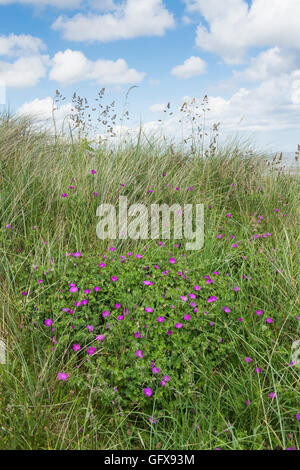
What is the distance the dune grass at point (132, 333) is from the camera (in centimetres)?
189

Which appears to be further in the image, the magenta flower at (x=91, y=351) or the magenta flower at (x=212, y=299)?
the magenta flower at (x=212, y=299)

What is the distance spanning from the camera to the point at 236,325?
95.5 inches

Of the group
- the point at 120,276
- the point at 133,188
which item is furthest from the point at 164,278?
the point at 133,188

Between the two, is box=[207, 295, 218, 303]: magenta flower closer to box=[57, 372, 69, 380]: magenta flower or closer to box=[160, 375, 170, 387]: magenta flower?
box=[160, 375, 170, 387]: magenta flower

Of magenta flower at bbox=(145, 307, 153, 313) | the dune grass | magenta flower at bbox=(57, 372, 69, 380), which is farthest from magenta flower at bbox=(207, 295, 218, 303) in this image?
magenta flower at bbox=(57, 372, 69, 380)

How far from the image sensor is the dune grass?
1886 mm

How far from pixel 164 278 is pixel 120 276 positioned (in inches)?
12.2

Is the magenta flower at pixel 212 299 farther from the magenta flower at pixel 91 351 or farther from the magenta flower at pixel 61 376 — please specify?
the magenta flower at pixel 61 376

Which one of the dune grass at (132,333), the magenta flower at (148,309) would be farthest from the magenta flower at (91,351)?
the magenta flower at (148,309)

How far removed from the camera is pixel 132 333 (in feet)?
7.32

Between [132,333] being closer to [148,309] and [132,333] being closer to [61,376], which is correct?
[148,309]

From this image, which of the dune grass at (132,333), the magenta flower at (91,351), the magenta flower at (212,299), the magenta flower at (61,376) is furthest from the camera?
the magenta flower at (212,299)

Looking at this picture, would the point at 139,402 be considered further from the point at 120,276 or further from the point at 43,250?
the point at 43,250

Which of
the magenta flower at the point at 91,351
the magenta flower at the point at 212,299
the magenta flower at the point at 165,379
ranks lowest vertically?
the magenta flower at the point at 165,379
